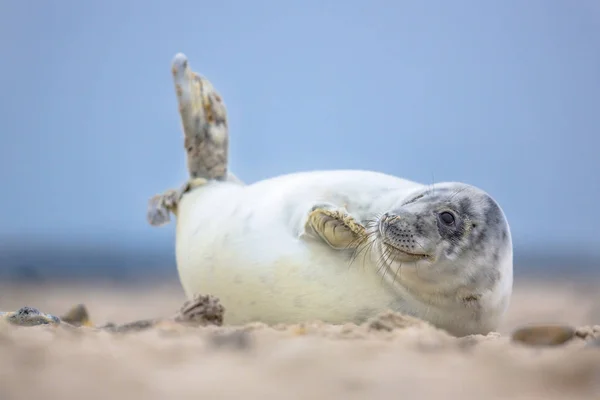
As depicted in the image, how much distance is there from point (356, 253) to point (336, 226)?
123 millimetres

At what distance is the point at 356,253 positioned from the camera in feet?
9.11

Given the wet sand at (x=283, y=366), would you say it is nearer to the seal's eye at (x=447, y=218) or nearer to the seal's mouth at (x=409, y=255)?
the seal's mouth at (x=409, y=255)

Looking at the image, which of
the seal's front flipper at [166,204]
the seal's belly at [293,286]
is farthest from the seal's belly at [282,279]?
the seal's front flipper at [166,204]

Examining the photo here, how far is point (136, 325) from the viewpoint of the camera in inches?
94.0

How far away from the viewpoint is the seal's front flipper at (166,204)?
12.8ft

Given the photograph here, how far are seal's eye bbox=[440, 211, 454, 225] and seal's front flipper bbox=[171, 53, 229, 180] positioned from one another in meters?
1.65

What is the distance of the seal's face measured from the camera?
2518 mm

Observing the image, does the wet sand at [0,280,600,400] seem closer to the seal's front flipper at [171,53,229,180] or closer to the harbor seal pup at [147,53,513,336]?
the harbor seal pup at [147,53,513,336]

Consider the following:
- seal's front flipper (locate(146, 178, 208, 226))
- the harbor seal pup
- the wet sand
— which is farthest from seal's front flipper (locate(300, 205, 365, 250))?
seal's front flipper (locate(146, 178, 208, 226))

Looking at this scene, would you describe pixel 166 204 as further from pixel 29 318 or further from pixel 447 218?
pixel 447 218

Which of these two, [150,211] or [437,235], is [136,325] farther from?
[150,211]

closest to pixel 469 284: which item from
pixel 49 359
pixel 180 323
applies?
pixel 180 323

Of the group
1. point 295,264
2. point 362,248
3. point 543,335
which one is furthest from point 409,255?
point 543,335

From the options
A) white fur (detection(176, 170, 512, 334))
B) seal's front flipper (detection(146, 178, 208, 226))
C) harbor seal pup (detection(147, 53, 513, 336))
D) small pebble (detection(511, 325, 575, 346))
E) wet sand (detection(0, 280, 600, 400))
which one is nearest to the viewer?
wet sand (detection(0, 280, 600, 400))
